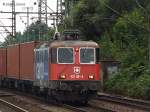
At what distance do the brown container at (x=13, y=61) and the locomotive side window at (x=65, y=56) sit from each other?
9641mm

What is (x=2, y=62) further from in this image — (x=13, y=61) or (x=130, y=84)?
(x=130, y=84)

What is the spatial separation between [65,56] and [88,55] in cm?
103

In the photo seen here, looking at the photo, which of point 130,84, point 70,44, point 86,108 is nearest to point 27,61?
point 130,84

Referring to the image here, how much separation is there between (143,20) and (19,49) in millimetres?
8409

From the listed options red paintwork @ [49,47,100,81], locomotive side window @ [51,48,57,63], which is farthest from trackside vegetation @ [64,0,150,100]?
locomotive side window @ [51,48,57,63]

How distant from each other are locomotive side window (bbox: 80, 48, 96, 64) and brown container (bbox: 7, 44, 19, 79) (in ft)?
31.9

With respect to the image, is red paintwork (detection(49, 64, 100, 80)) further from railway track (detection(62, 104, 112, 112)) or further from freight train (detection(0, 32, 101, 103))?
railway track (detection(62, 104, 112, 112))

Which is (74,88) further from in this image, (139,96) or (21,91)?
(21,91)

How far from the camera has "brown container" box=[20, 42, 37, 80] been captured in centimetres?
2642

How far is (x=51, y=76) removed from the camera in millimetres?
22047

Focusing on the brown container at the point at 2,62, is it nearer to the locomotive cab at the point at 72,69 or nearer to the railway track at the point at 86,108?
the locomotive cab at the point at 72,69

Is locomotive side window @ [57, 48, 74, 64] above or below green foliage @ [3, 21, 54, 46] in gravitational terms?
below

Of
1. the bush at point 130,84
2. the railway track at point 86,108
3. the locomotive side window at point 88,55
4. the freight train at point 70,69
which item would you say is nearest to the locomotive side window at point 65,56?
the freight train at point 70,69

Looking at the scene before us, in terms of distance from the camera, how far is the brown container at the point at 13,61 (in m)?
31.8
